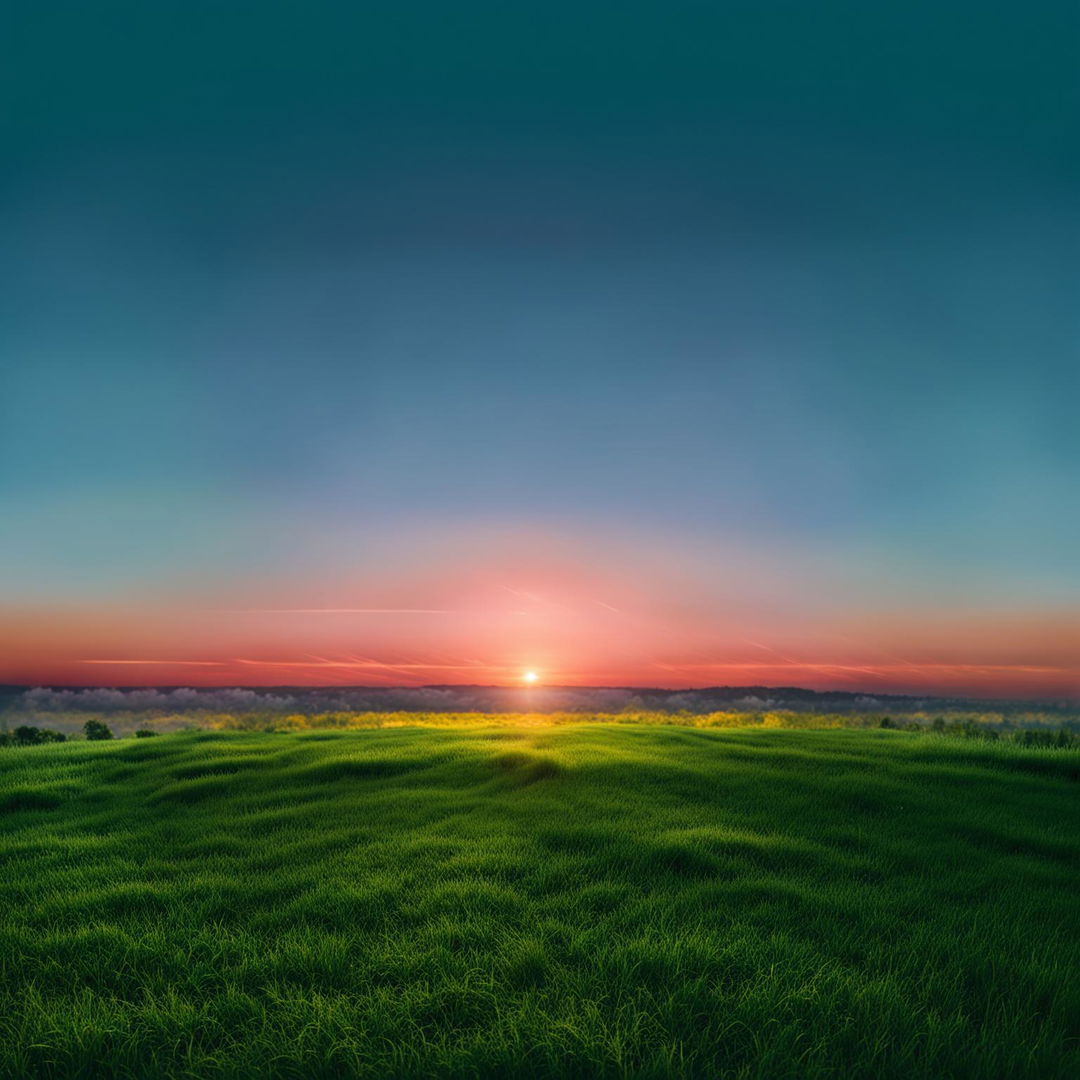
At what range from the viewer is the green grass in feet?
14.6

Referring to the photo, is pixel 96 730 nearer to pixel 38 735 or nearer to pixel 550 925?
pixel 38 735

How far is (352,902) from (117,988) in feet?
6.72

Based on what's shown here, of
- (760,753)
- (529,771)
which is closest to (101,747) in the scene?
(529,771)

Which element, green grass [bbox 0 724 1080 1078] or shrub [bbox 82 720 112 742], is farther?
shrub [bbox 82 720 112 742]

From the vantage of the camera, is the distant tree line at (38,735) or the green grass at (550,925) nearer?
Answer: the green grass at (550,925)

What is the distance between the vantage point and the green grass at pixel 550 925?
4.46 metres

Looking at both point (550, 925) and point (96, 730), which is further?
point (96, 730)

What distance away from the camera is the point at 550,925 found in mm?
6152

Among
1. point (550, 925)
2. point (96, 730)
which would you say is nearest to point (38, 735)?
point (96, 730)

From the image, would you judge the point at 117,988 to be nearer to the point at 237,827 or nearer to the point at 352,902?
the point at 352,902

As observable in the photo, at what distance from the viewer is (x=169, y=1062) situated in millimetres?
4391

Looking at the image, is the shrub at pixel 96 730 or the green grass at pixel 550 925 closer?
the green grass at pixel 550 925

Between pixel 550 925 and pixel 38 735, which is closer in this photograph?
pixel 550 925

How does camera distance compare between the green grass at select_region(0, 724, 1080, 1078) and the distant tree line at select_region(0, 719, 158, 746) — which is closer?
the green grass at select_region(0, 724, 1080, 1078)
